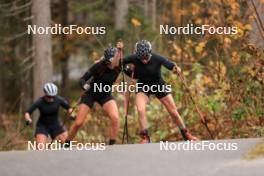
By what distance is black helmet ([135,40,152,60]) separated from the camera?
14.8 metres

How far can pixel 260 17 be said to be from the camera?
60.0ft

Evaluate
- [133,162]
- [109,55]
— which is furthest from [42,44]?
[133,162]

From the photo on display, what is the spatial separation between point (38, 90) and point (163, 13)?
12.6m

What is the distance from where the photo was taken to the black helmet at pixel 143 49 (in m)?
14.8

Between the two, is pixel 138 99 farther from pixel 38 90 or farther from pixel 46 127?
pixel 38 90

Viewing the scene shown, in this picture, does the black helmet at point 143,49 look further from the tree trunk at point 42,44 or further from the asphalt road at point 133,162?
the tree trunk at point 42,44

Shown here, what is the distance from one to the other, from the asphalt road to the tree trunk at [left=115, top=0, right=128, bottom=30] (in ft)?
46.1

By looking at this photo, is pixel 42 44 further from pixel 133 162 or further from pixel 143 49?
pixel 133 162

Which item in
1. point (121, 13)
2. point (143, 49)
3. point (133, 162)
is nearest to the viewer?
point (133, 162)

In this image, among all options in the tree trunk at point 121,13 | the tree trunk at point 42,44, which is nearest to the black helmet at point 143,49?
the tree trunk at point 42,44

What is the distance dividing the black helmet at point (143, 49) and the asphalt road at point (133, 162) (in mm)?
1789

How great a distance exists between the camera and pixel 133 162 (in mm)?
12953

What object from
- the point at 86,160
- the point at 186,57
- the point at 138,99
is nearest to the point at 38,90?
the point at 186,57

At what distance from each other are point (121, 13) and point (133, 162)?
51.2 ft
